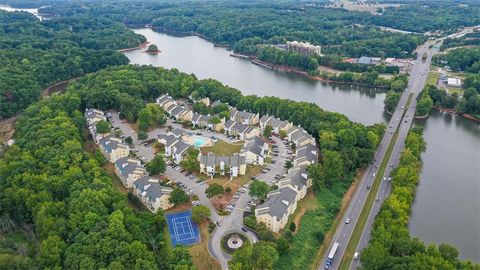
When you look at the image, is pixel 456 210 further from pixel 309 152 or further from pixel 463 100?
pixel 463 100

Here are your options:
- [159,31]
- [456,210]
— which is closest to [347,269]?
[456,210]

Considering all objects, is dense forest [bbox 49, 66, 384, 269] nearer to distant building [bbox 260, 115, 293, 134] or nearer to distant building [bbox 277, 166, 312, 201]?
distant building [bbox 277, 166, 312, 201]

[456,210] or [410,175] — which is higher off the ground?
[410,175]

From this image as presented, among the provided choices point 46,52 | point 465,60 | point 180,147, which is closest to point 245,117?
point 180,147

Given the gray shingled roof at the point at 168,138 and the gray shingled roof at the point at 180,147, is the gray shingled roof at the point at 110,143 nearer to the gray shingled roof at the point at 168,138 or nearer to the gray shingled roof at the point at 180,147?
the gray shingled roof at the point at 168,138

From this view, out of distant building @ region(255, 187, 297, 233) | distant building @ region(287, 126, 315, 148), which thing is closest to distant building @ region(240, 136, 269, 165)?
distant building @ region(287, 126, 315, 148)

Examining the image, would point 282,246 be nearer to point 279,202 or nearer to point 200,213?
point 279,202

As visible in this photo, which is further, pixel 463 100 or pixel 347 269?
pixel 463 100
